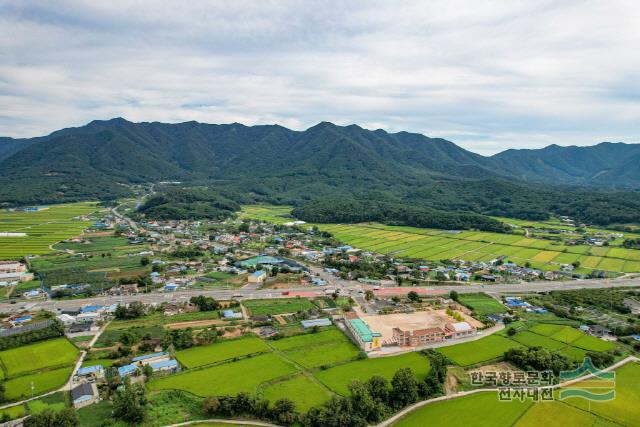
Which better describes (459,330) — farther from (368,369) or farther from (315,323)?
(315,323)

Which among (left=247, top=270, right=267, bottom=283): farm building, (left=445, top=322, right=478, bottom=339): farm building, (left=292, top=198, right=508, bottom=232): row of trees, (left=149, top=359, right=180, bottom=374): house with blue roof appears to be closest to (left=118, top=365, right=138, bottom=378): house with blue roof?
(left=149, top=359, right=180, bottom=374): house with blue roof

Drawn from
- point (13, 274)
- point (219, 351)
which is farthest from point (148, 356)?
point (13, 274)

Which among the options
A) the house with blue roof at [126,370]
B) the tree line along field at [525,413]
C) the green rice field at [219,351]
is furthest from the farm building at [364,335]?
the house with blue roof at [126,370]

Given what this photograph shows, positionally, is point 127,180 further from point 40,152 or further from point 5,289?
point 5,289

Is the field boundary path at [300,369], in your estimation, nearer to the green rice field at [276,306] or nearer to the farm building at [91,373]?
the green rice field at [276,306]

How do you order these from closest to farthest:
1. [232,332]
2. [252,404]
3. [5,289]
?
[252,404] < [232,332] < [5,289]

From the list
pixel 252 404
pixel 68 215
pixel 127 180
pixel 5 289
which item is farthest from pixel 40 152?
pixel 252 404

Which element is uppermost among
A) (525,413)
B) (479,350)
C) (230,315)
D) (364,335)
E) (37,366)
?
(364,335)
